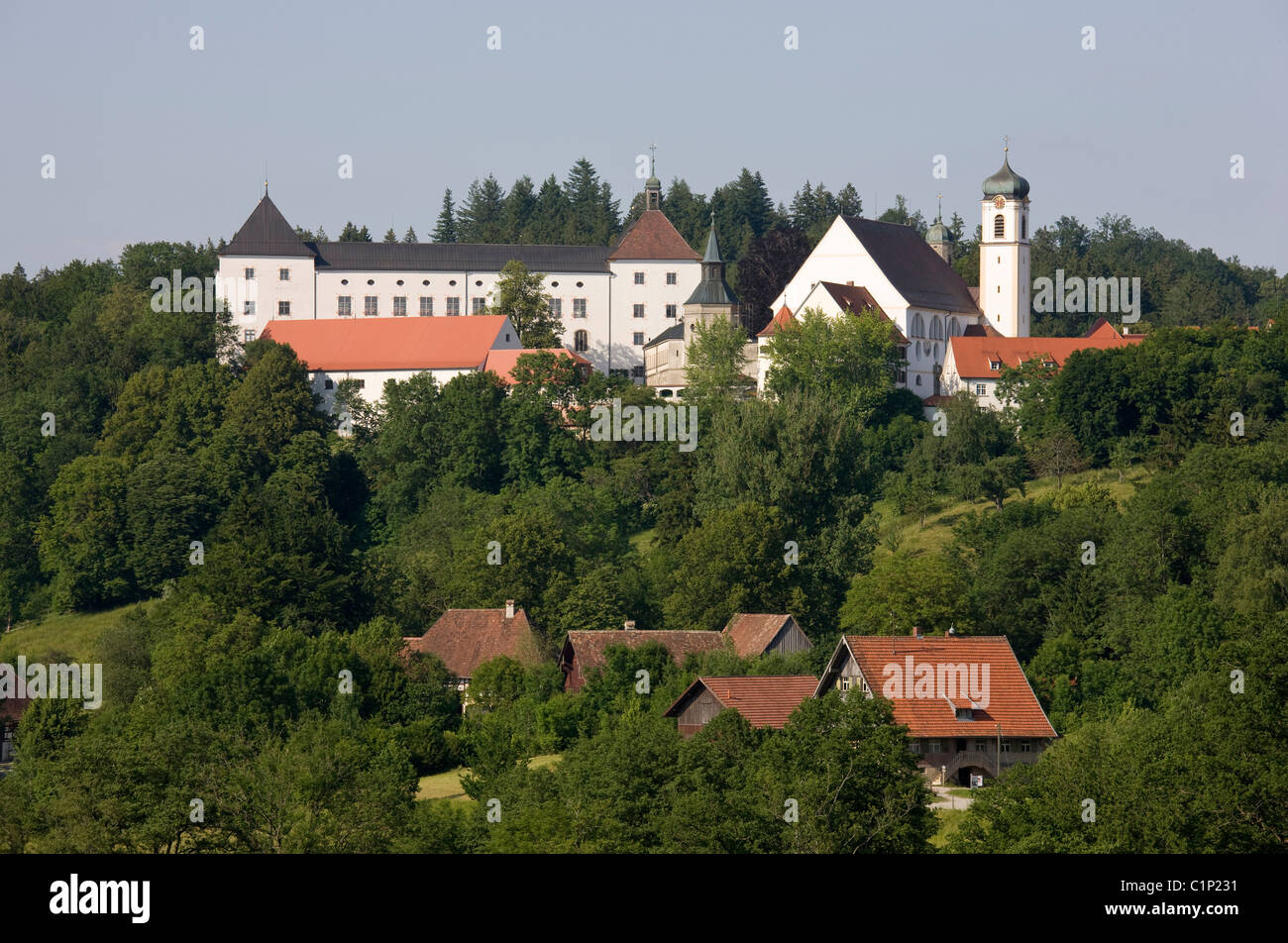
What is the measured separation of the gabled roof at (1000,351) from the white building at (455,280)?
14434 mm

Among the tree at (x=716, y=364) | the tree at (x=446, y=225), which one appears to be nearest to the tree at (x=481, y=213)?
the tree at (x=446, y=225)

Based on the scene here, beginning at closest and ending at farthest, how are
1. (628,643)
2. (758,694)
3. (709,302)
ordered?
(758,694) < (628,643) < (709,302)

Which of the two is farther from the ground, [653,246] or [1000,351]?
[653,246]

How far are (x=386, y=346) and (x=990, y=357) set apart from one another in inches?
943

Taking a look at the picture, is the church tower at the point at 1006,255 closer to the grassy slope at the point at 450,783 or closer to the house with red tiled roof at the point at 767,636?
the house with red tiled roof at the point at 767,636

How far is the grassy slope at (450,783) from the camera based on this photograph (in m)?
34.5

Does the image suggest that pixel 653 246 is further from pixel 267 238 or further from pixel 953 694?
pixel 953 694

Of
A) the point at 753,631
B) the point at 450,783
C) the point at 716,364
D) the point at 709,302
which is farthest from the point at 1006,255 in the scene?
the point at 450,783

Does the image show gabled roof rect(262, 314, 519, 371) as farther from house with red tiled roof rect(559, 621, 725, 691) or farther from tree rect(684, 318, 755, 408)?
house with red tiled roof rect(559, 621, 725, 691)

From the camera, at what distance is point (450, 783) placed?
120ft

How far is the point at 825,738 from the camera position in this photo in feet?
84.0

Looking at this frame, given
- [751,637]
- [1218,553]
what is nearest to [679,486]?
[751,637]

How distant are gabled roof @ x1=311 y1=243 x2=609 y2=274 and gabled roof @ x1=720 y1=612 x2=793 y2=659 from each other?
134ft
